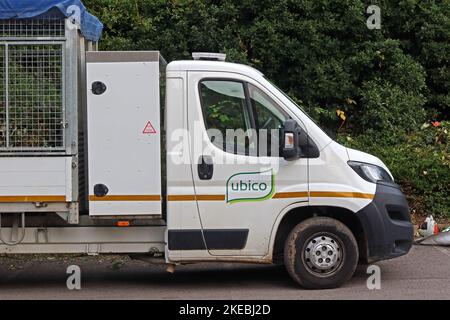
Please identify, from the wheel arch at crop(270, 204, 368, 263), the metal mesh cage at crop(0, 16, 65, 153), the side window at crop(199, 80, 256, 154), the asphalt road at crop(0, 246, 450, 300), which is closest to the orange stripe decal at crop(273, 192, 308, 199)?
the wheel arch at crop(270, 204, 368, 263)

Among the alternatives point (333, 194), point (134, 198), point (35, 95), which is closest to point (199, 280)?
point (134, 198)

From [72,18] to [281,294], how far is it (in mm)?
3539

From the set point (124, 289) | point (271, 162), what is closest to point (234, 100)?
point (271, 162)

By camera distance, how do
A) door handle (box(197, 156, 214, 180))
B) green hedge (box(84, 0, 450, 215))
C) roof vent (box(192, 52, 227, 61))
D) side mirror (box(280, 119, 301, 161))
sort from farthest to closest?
green hedge (box(84, 0, 450, 215)), roof vent (box(192, 52, 227, 61)), door handle (box(197, 156, 214, 180)), side mirror (box(280, 119, 301, 161))

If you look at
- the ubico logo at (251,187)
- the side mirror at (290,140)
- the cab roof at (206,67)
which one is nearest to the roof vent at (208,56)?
the cab roof at (206,67)

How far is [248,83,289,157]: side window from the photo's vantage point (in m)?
7.51

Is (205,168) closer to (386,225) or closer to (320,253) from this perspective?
(320,253)

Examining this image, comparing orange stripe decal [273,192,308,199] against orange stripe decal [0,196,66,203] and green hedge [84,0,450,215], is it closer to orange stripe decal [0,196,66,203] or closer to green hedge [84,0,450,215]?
orange stripe decal [0,196,66,203]

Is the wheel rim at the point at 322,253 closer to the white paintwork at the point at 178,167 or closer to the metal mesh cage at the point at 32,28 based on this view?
the white paintwork at the point at 178,167

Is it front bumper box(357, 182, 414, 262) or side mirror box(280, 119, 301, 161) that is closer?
side mirror box(280, 119, 301, 161)

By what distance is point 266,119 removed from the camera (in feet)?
24.8

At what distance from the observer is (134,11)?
1352cm

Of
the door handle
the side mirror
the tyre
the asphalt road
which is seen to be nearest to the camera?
the side mirror

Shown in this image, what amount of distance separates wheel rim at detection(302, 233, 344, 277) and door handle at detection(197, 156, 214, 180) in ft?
4.00
